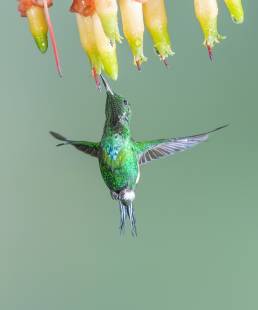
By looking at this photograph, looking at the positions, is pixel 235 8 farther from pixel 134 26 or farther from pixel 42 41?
pixel 42 41

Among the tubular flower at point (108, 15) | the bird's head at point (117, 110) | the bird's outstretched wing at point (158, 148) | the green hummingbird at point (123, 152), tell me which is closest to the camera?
the tubular flower at point (108, 15)

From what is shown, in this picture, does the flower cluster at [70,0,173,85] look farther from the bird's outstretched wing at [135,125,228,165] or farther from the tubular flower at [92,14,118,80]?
the bird's outstretched wing at [135,125,228,165]

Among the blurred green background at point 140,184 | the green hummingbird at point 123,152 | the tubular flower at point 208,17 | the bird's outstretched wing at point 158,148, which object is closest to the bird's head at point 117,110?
the green hummingbird at point 123,152

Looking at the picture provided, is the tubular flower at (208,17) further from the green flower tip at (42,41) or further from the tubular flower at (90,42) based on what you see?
the green flower tip at (42,41)

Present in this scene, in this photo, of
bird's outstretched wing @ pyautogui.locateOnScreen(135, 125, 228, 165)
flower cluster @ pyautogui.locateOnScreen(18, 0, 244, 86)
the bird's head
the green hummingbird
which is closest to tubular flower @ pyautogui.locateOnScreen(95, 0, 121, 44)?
flower cluster @ pyautogui.locateOnScreen(18, 0, 244, 86)

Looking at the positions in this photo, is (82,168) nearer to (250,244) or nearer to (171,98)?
(171,98)
